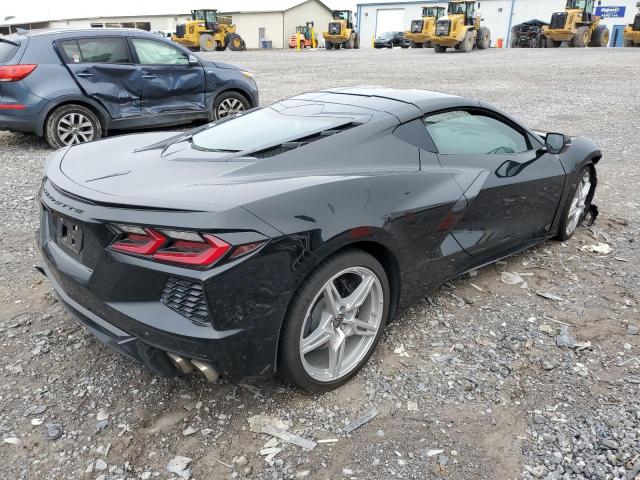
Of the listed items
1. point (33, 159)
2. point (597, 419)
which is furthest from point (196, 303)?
point (33, 159)

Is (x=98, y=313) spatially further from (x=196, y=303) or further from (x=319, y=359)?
(x=319, y=359)

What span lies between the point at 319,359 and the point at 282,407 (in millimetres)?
302

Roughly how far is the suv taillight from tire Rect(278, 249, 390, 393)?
6.16 metres

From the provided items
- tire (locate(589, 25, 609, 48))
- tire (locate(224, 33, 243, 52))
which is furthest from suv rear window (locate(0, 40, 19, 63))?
tire (locate(589, 25, 609, 48))

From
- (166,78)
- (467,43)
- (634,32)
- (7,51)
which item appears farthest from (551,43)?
(7,51)

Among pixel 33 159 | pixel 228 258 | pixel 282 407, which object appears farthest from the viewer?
pixel 33 159

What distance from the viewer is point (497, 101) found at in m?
11.8

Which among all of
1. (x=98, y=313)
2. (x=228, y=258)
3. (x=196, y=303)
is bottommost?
(x=98, y=313)

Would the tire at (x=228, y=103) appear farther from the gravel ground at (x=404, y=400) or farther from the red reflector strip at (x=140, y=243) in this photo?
the red reflector strip at (x=140, y=243)

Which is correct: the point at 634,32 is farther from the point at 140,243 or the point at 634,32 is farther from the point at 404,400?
the point at 140,243

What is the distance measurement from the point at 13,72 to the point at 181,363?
6235mm

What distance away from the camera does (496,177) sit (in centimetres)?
335

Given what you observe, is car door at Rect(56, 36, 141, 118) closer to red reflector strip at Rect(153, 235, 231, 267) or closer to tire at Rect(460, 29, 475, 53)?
red reflector strip at Rect(153, 235, 231, 267)

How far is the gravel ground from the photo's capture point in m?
2.26
